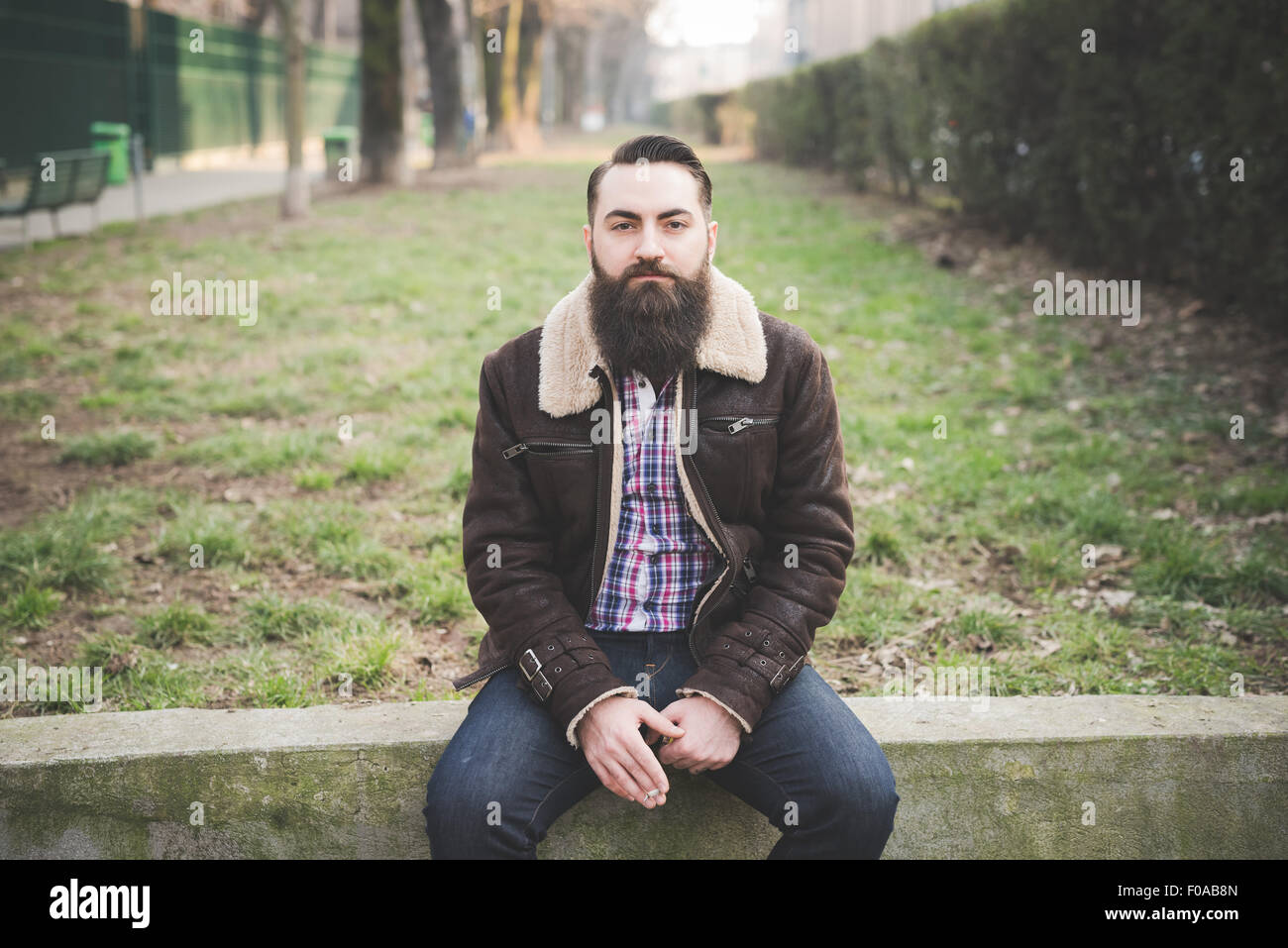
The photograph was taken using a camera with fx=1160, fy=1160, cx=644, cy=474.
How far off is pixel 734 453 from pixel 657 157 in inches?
29.3

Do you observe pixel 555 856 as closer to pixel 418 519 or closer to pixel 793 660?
pixel 793 660

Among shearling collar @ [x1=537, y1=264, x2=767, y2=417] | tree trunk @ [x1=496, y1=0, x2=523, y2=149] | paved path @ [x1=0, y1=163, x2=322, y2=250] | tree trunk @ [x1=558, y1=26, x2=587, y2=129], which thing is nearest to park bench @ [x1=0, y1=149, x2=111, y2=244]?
paved path @ [x1=0, y1=163, x2=322, y2=250]

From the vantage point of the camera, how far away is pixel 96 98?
810 inches

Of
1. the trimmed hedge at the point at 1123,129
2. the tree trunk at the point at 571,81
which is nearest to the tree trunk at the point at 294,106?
the trimmed hedge at the point at 1123,129

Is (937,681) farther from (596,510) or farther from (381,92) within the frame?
(381,92)

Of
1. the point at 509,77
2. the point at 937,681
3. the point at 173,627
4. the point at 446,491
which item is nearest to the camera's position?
the point at 937,681

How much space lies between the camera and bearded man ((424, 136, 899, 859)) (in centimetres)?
267

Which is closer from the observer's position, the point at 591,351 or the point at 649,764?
the point at 649,764

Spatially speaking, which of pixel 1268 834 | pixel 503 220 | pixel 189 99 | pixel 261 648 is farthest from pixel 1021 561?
pixel 189 99

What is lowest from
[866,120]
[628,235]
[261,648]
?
[261,648]

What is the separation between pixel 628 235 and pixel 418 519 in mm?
2671

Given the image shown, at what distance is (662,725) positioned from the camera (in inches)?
101

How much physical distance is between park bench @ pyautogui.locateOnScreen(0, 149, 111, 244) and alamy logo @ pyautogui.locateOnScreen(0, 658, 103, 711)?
8.96 m

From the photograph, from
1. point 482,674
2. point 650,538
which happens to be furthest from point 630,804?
point 650,538
